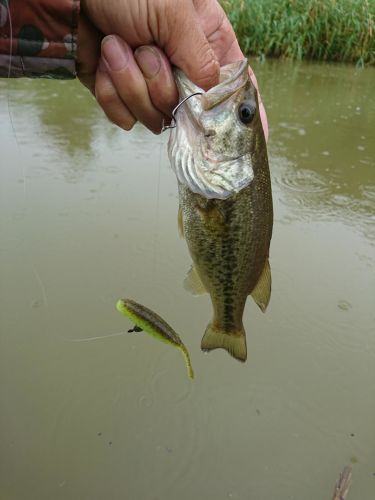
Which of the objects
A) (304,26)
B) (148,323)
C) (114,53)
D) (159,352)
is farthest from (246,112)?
(304,26)

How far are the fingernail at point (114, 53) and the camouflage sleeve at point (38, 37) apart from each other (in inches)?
5.1

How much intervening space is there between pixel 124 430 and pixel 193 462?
0.30 metres

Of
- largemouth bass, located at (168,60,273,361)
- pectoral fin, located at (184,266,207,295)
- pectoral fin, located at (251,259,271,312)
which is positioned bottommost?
pectoral fin, located at (184,266,207,295)

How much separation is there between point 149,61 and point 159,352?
130cm

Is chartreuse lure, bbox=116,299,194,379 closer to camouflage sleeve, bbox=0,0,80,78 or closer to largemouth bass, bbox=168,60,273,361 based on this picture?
largemouth bass, bbox=168,60,273,361

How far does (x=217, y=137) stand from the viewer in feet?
4.60

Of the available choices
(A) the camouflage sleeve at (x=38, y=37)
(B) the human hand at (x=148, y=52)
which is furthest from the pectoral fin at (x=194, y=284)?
(A) the camouflage sleeve at (x=38, y=37)

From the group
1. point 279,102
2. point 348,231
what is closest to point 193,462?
point 348,231

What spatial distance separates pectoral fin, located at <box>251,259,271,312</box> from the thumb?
0.60 meters

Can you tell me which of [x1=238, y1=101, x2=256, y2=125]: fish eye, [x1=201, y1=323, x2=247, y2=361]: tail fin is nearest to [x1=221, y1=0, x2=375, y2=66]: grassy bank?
[x1=238, y1=101, x2=256, y2=125]: fish eye

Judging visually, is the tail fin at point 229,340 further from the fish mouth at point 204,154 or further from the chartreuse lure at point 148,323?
the fish mouth at point 204,154

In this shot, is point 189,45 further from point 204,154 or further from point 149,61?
point 204,154

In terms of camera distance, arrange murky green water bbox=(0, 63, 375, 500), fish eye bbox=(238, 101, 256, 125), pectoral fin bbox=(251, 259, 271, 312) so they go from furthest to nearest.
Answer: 1. murky green water bbox=(0, 63, 375, 500)
2. pectoral fin bbox=(251, 259, 271, 312)
3. fish eye bbox=(238, 101, 256, 125)

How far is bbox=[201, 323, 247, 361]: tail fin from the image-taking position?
1666mm
